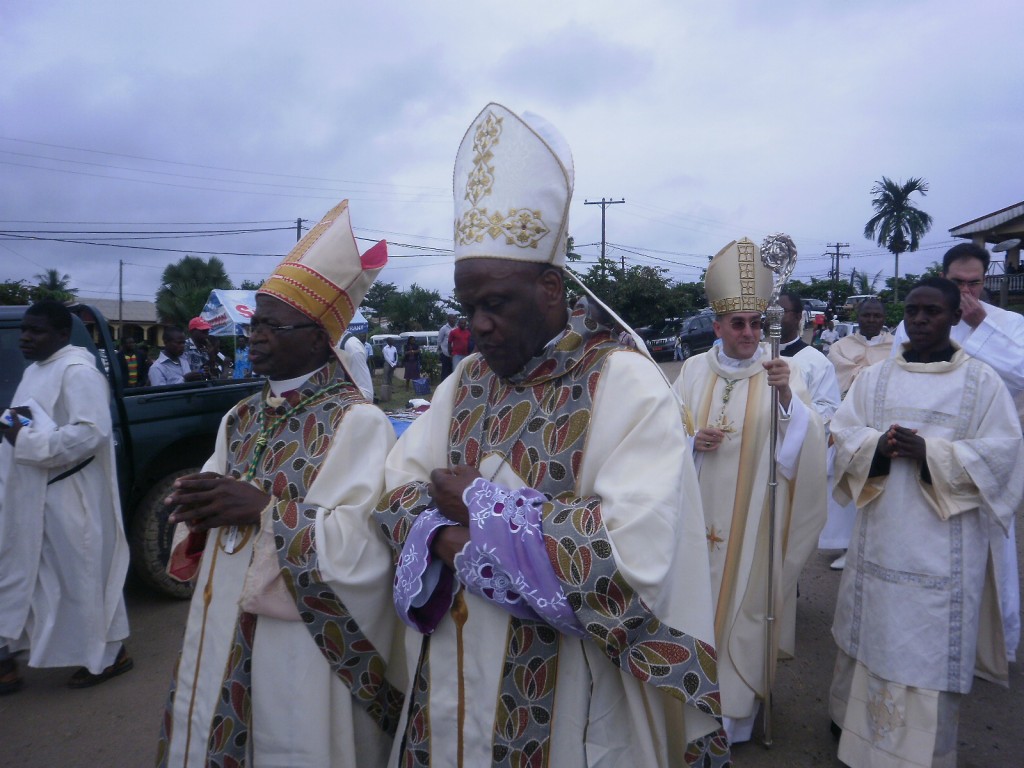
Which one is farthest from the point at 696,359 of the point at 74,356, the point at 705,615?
the point at 74,356

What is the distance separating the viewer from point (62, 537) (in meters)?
4.25

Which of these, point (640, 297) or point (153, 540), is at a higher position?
point (640, 297)

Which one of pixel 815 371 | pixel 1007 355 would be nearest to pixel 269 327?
pixel 1007 355

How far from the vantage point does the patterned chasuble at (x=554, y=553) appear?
1612 millimetres

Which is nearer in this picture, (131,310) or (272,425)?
(272,425)

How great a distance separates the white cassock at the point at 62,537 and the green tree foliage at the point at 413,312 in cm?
4419

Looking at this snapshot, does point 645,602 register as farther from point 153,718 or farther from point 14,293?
point 14,293

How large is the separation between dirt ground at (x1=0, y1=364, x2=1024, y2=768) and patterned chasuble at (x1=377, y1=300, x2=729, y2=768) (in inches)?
91.1

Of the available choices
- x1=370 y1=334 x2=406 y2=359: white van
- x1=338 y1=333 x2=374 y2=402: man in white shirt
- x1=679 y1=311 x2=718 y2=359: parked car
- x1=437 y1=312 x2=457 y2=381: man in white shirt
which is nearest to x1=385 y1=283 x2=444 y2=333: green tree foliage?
x1=370 y1=334 x2=406 y2=359: white van

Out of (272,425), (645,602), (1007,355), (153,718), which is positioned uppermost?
(1007,355)

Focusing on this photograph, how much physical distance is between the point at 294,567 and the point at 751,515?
2475 mm

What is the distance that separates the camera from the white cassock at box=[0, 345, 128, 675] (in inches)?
163

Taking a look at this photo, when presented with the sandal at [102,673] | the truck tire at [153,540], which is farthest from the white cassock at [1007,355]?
the truck tire at [153,540]

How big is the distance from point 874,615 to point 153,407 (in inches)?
194
